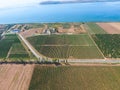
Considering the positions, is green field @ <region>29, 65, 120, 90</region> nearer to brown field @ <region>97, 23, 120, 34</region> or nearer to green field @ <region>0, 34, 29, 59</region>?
green field @ <region>0, 34, 29, 59</region>

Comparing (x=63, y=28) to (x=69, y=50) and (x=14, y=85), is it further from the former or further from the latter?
(x=14, y=85)

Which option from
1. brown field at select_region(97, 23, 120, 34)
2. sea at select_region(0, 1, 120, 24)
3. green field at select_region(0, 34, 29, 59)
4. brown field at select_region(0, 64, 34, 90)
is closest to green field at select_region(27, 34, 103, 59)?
green field at select_region(0, 34, 29, 59)

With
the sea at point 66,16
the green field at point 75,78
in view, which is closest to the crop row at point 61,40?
the green field at point 75,78

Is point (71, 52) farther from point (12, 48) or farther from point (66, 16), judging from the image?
point (66, 16)

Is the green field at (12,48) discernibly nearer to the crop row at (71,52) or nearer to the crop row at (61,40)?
the crop row at (61,40)

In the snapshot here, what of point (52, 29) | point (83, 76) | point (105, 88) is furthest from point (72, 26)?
point (105, 88)

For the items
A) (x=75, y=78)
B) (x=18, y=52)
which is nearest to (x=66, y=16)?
(x=18, y=52)
